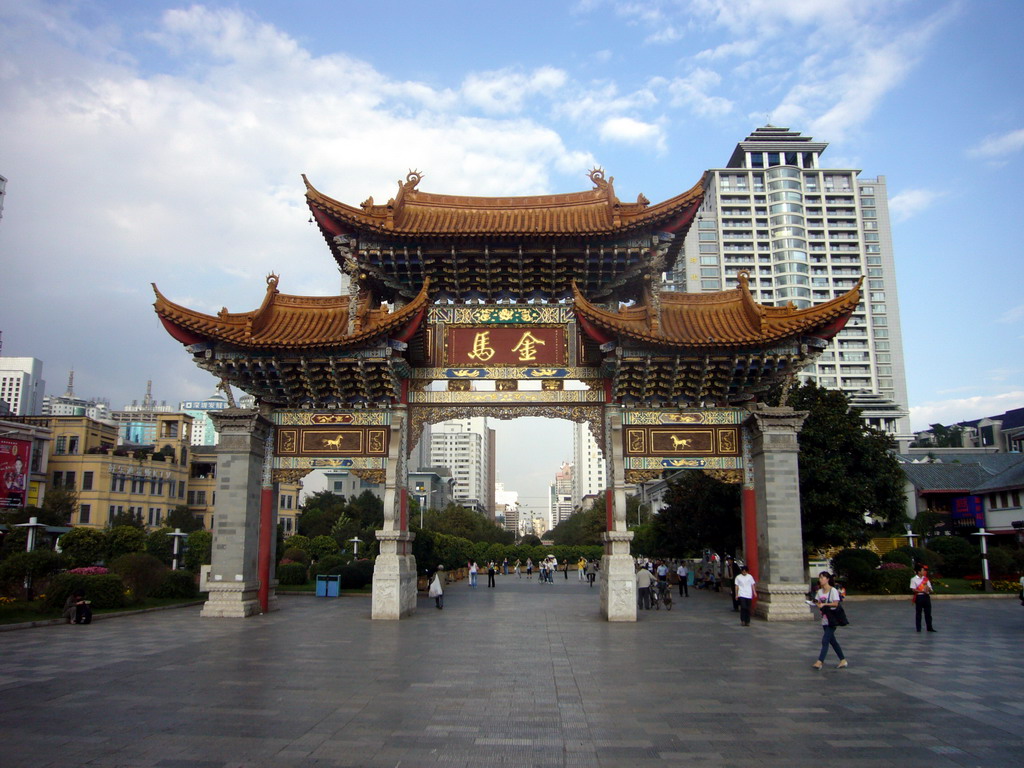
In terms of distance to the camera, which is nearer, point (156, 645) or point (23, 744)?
point (23, 744)

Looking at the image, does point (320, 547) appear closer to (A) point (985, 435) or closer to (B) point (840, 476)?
(B) point (840, 476)

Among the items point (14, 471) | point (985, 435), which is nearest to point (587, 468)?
point (985, 435)

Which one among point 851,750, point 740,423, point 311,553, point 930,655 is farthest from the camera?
point 311,553

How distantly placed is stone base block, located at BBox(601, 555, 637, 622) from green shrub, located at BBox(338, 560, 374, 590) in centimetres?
1546

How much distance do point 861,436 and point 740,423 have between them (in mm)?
12565

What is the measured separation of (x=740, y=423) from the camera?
20.7m

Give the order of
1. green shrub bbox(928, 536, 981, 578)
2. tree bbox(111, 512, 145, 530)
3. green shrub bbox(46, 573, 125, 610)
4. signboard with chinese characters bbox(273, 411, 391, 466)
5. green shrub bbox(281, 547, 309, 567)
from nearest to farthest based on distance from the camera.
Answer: green shrub bbox(46, 573, 125, 610), signboard with chinese characters bbox(273, 411, 391, 466), green shrub bbox(928, 536, 981, 578), green shrub bbox(281, 547, 309, 567), tree bbox(111, 512, 145, 530)

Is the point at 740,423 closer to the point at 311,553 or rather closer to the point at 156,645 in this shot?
the point at 156,645

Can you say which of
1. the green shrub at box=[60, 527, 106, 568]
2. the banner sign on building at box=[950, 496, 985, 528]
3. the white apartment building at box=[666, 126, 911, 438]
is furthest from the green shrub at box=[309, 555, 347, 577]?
the white apartment building at box=[666, 126, 911, 438]

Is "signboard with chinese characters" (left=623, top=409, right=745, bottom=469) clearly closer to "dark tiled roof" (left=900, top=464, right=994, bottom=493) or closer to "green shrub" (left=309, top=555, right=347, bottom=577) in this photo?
"green shrub" (left=309, top=555, right=347, bottom=577)

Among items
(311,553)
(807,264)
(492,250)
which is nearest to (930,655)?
(492,250)

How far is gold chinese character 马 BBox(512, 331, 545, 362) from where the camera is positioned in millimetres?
21391

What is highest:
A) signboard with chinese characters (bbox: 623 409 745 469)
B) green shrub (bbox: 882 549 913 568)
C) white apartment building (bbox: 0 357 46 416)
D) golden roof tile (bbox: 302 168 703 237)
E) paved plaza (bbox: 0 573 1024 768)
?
white apartment building (bbox: 0 357 46 416)

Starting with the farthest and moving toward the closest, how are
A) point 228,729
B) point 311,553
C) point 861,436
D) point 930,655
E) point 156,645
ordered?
point 311,553 < point 861,436 < point 156,645 < point 930,655 < point 228,729
